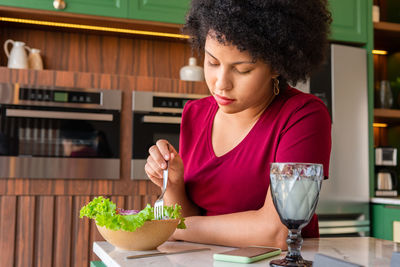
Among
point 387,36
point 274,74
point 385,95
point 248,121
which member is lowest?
point 248,121

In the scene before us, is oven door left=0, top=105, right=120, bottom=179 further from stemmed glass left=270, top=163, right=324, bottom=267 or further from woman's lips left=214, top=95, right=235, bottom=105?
stemmed glass left=270, top=163, right=324, bottom=267

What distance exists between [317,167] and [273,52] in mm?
462

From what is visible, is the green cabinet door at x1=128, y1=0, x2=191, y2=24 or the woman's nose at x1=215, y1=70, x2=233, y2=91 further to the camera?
the green cabinet door at x1=128, y1=0, x2=191, y2=24

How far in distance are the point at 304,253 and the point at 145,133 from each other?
1761 mm

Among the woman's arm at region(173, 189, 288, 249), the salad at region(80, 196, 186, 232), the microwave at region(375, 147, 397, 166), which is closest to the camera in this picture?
the salad at region(80, 196, 186, 232)

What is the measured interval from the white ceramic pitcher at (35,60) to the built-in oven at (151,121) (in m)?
0.57

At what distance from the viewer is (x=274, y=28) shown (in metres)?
1.08

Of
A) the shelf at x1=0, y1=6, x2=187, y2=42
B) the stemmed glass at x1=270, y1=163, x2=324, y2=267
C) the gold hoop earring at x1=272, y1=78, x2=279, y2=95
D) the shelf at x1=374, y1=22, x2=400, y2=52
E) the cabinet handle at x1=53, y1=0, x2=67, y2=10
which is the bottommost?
the stemmed glass at x1=270, y1=163, x2=324, y2=267

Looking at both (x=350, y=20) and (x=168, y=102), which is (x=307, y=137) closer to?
(x=168, y=102)

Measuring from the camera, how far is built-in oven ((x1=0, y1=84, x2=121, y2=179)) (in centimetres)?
237

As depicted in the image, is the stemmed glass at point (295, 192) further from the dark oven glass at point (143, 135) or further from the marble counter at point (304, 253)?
the dark oven glass at point (143, 135)

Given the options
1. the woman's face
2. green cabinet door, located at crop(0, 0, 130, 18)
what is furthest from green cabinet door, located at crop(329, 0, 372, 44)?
the woman's face

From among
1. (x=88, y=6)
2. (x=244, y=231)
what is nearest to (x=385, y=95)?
(x=88, y=6)

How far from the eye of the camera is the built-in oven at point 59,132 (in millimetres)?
2373
